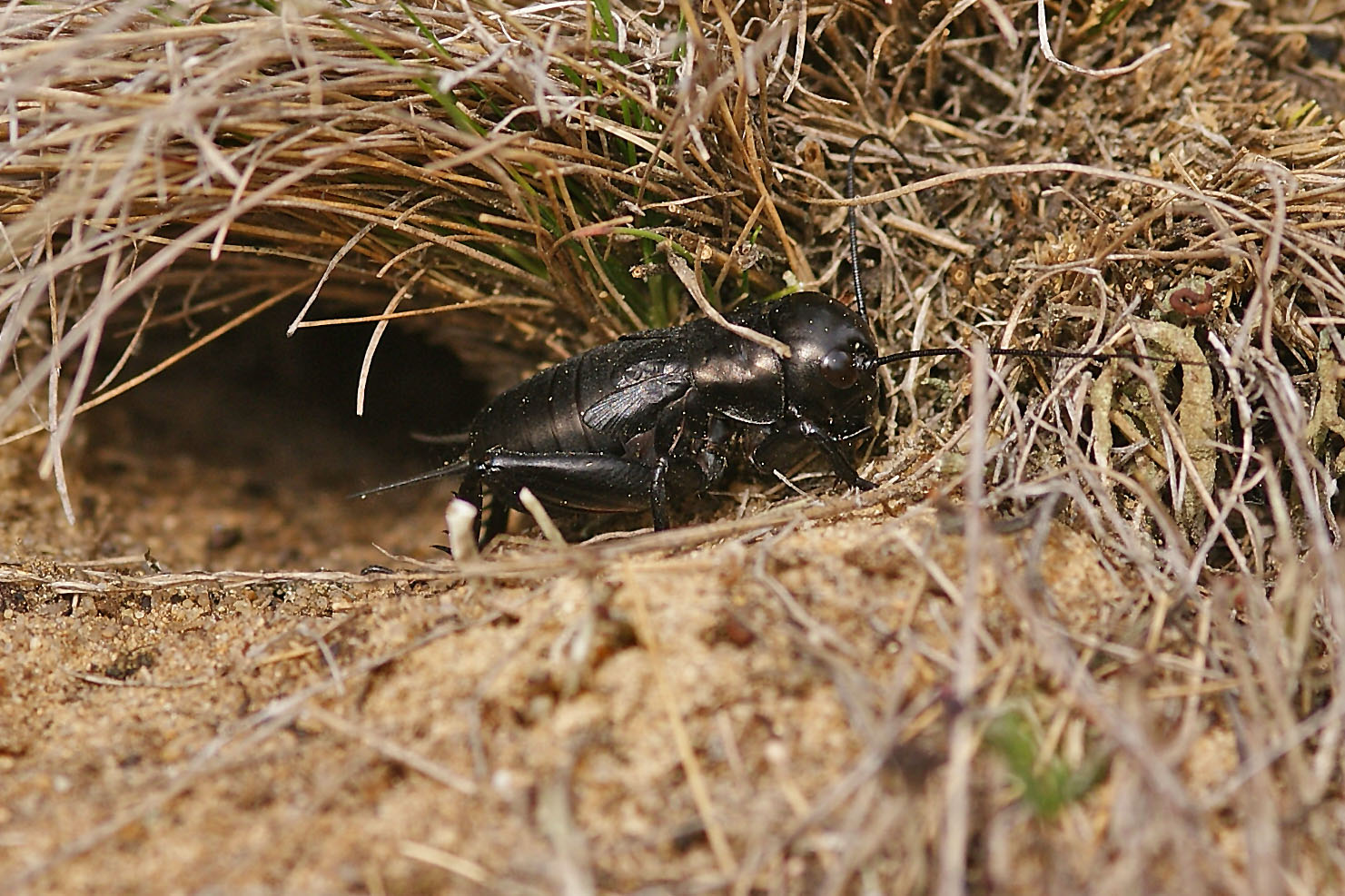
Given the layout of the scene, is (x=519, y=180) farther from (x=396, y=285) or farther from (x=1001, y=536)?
(x=1001, y=536)

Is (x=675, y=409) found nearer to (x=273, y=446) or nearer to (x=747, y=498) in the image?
(x=747, y=498)

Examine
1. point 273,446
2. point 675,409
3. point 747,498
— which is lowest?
point 273,446

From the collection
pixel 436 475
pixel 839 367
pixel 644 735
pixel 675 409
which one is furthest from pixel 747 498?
pixel 644 735

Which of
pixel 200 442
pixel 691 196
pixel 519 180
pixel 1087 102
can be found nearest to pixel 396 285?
pixel 519 180

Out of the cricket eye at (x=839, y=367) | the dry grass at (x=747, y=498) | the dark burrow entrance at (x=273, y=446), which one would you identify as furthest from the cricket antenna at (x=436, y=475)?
the cricket eye at (x=839, y=367)

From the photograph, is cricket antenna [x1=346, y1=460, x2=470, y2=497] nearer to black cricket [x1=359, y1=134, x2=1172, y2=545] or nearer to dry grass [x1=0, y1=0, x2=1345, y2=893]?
black cricket [x1=359, y1=134, x2=1172, y2=545]

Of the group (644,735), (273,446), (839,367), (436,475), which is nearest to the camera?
(644,735)

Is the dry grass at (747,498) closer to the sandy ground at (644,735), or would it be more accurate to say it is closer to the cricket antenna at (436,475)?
the sandy ground at (644,735)
